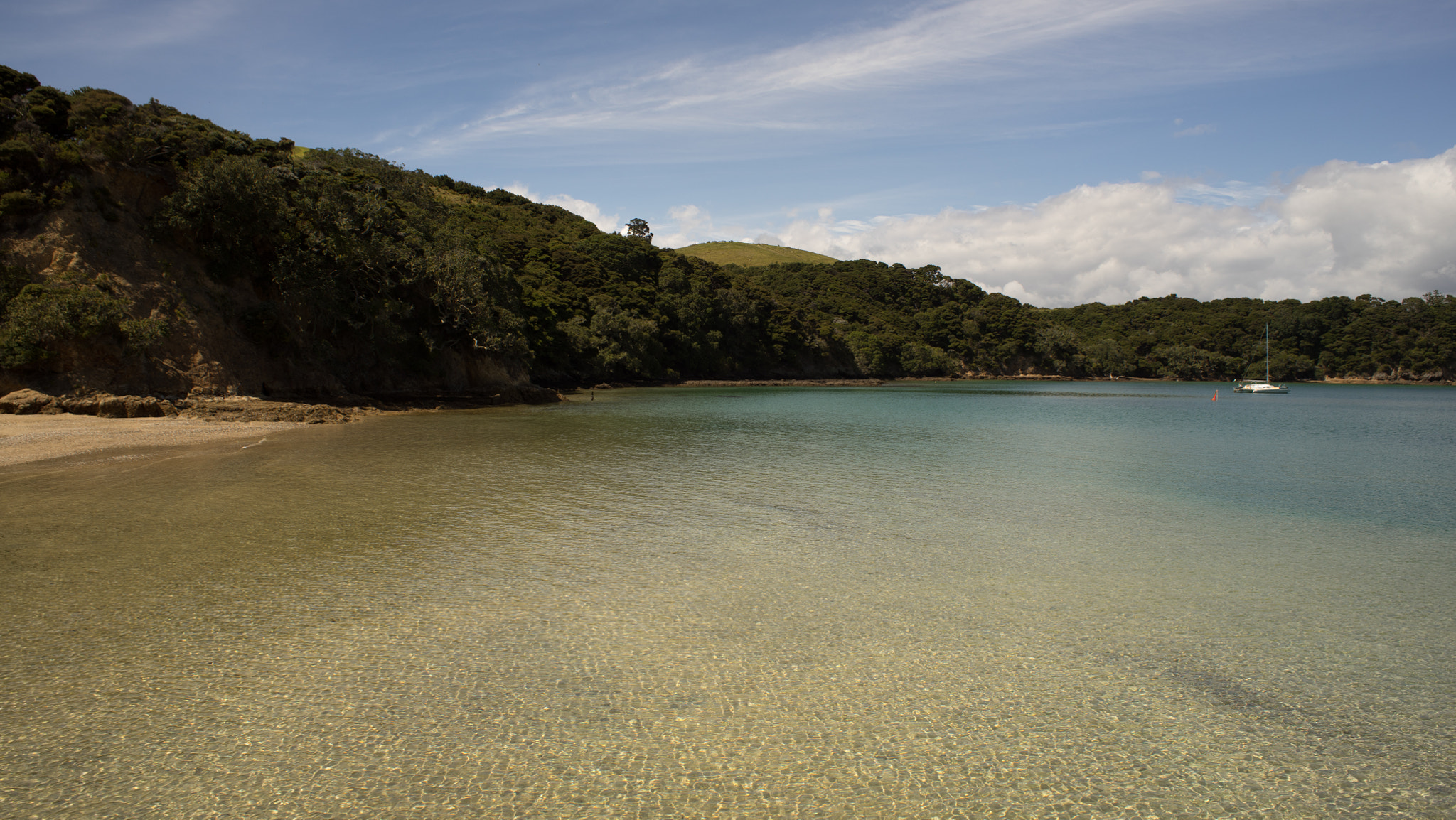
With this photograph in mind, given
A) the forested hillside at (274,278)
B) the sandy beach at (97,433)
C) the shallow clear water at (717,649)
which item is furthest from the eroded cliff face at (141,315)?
the shallow clear water at (717,649)

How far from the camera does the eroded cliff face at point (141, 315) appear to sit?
2553 centimetres

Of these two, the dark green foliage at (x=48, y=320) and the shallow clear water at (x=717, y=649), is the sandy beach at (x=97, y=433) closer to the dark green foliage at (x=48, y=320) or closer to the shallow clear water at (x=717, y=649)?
the dark green foliage at (x=48, y=320)

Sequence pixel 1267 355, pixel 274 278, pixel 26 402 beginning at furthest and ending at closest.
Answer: pixel 1267 355, pixel 274 278, pixel 26 402

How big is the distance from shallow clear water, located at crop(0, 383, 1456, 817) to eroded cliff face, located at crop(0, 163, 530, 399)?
46.7 ft

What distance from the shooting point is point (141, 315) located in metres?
27.8

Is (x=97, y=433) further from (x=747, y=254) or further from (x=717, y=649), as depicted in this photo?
(x=747, y=254)

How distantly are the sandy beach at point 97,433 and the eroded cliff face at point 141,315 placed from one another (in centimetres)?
282

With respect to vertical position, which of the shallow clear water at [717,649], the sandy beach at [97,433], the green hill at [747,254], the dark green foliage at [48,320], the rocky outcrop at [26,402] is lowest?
the shallow clear water at [717,649]

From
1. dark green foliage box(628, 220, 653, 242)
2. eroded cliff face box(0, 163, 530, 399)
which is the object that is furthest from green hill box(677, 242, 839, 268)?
eroded cliff face box(0, 163, 530, 399)

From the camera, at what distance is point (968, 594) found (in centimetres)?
814

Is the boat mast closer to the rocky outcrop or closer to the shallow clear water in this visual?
the shallow clear water

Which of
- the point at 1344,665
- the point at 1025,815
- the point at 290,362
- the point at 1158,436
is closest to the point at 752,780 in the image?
the point at 1025,815

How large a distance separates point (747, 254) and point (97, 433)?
14416 cm

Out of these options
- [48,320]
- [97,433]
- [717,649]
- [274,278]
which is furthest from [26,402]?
[717,649]
